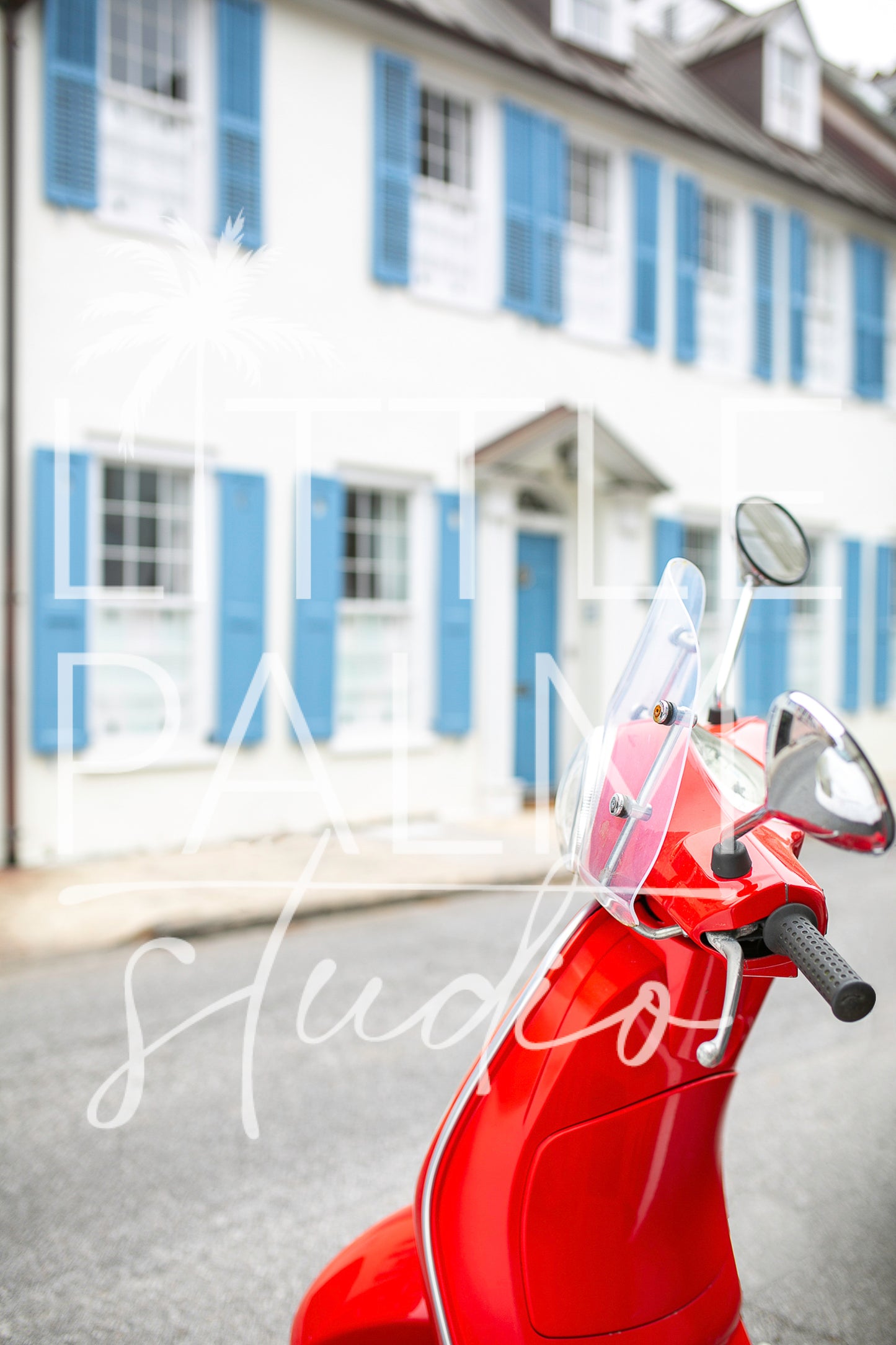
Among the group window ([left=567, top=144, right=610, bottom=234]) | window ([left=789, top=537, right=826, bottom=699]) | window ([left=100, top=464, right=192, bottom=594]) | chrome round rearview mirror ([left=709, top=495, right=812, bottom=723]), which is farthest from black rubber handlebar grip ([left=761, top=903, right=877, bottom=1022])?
window ([left=789, top=537, right=826, bottom=699])

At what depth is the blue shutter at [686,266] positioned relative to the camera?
342 inches

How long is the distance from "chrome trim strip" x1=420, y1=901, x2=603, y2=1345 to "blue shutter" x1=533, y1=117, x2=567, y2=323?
7084 millimetres

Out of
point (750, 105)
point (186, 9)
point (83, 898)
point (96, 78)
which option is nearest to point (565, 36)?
point (750, 105)

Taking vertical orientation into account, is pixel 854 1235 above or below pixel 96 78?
below

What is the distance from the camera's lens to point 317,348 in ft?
5.09

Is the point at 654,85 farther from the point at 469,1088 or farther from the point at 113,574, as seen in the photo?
the point at 469,1088

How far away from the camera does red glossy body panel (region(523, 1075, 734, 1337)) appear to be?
1044 mm

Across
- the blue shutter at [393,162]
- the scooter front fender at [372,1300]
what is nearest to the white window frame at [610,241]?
the blue shutter at [393,162]

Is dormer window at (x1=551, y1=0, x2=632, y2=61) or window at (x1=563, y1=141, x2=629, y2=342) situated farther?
dormer window at (x1=551, y1=0, x2=632, y2=61)

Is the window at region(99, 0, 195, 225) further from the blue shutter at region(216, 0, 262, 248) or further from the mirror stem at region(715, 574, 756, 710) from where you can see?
the mirror stem at region(715, 574, 756, 710)

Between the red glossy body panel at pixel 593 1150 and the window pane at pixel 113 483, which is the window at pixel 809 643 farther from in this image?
the red glossy body panel at pixel 593 1150

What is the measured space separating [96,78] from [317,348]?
16.9 feet

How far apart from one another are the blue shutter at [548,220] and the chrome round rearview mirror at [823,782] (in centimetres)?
725

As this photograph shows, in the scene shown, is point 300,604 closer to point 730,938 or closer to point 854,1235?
point 854,1235
